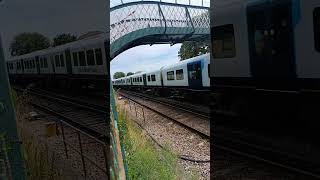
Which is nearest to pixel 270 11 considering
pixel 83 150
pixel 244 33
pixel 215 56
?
pixel 244 33

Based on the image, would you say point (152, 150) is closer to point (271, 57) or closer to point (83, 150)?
point (83, 150)

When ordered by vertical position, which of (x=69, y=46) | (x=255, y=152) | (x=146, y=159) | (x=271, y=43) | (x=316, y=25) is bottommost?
(x=255, y=152)

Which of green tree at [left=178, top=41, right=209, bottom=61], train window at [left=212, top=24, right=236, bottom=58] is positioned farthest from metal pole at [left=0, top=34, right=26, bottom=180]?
train window at [left=212, top=24, right=236, bottom=58]

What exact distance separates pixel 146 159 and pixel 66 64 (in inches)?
42.4

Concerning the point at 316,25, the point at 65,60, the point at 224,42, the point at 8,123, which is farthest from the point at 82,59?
the point at 224,42

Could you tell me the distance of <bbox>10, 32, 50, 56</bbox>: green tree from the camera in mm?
2473

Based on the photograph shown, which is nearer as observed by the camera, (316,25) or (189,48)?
(189,48)

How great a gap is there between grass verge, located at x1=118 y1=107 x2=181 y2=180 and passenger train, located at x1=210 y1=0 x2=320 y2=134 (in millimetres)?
4302

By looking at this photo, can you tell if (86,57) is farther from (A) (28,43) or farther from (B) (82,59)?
(A) (28,43)

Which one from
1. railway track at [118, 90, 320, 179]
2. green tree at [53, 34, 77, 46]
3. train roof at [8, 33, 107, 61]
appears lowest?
railway track at [118, 90, 320, 179]

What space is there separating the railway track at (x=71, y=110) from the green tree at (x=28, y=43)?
27 cm

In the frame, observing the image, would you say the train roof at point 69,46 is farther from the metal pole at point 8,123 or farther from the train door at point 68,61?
the metal pole at point 8,123

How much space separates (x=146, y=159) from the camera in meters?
3.29

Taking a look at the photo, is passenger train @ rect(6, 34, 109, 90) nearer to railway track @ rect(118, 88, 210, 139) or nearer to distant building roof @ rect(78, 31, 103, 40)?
distant building roof @ rect(78, 31, 103, 40)
